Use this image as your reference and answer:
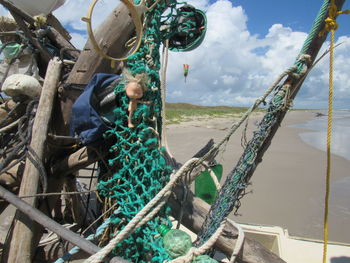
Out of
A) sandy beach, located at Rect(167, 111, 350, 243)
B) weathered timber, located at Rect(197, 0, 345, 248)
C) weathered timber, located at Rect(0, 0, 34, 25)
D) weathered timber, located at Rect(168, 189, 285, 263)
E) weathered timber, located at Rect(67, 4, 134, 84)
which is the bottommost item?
sandy beach, located at Rect(167, 111, 350, 243)

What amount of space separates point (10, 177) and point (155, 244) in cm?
127

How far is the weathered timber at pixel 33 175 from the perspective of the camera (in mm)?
1625

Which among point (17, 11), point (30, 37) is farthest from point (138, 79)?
point (17, 11)

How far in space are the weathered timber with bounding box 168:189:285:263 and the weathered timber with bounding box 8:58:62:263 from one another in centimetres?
92

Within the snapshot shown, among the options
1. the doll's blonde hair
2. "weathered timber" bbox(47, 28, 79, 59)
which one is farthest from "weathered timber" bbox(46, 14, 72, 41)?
the doll's blonde hair

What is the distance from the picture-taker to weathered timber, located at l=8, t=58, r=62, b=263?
1.62 metres

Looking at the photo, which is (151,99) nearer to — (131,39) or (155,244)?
(131,39)

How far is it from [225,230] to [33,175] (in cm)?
129

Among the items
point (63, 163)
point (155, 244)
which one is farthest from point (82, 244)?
point (63, 163)

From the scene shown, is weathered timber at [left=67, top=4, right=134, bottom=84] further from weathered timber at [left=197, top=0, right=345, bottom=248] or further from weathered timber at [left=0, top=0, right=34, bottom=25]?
weathered timber at [left=197, top=0, right=345, bottom=248]

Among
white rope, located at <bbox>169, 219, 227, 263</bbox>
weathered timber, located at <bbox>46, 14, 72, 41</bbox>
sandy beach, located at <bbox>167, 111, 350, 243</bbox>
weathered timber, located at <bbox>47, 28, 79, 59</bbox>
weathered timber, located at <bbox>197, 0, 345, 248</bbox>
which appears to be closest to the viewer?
white rope, located at <bbox>169, 219, 227, 263</bbox>

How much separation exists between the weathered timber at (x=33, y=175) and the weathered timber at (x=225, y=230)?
922 millimetres

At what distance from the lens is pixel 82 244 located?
1341 mm

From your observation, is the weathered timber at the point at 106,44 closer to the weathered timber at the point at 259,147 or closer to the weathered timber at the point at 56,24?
the weathered timber at the point at 259,147
